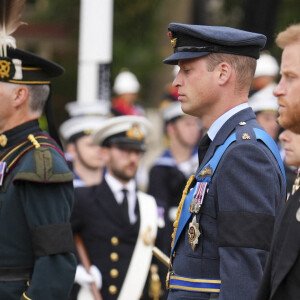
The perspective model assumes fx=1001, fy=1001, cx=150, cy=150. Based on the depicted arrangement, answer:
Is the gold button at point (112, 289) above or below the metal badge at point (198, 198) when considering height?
below

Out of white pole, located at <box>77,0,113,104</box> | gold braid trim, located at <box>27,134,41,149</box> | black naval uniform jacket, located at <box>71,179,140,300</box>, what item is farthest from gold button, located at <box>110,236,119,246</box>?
white pole, located at <box>77,0,113,104</box>

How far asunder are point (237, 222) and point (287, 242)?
62 cm

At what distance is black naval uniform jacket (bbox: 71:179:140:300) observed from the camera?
275 inches

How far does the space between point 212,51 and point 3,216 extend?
1.32 metres

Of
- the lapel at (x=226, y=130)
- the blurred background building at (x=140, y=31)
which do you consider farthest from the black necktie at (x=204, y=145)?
the blurred background building at (x=140, y=31)

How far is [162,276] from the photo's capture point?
7.24 meters

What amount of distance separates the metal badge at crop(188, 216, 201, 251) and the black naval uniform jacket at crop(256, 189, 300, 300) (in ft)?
2.11

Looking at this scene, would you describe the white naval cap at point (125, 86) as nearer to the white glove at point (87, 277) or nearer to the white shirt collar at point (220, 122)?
the white glove at point (87, 277)

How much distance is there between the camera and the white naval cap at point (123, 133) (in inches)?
307

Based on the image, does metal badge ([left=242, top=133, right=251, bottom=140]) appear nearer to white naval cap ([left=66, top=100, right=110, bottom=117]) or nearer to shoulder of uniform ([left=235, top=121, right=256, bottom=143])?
shoulder of uniform ([left=235, top=121, right=256, bottom=143])

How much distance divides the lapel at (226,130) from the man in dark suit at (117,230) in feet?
8.03

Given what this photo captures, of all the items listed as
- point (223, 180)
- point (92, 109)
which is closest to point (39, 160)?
point (223, 180)

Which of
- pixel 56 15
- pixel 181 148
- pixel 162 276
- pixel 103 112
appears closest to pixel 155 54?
pixel 56 15

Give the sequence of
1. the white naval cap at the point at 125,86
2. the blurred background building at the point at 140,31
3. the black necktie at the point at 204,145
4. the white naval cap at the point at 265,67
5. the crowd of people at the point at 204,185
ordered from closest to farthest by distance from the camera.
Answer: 1. the crowd of people at the point at 204,185
2. the black necktie at the point at 204,145
3. the white naval cap at the point at 265,67
4. the white naval cap at the point at 125,86
5. the blurred background building at the point at 140,31
